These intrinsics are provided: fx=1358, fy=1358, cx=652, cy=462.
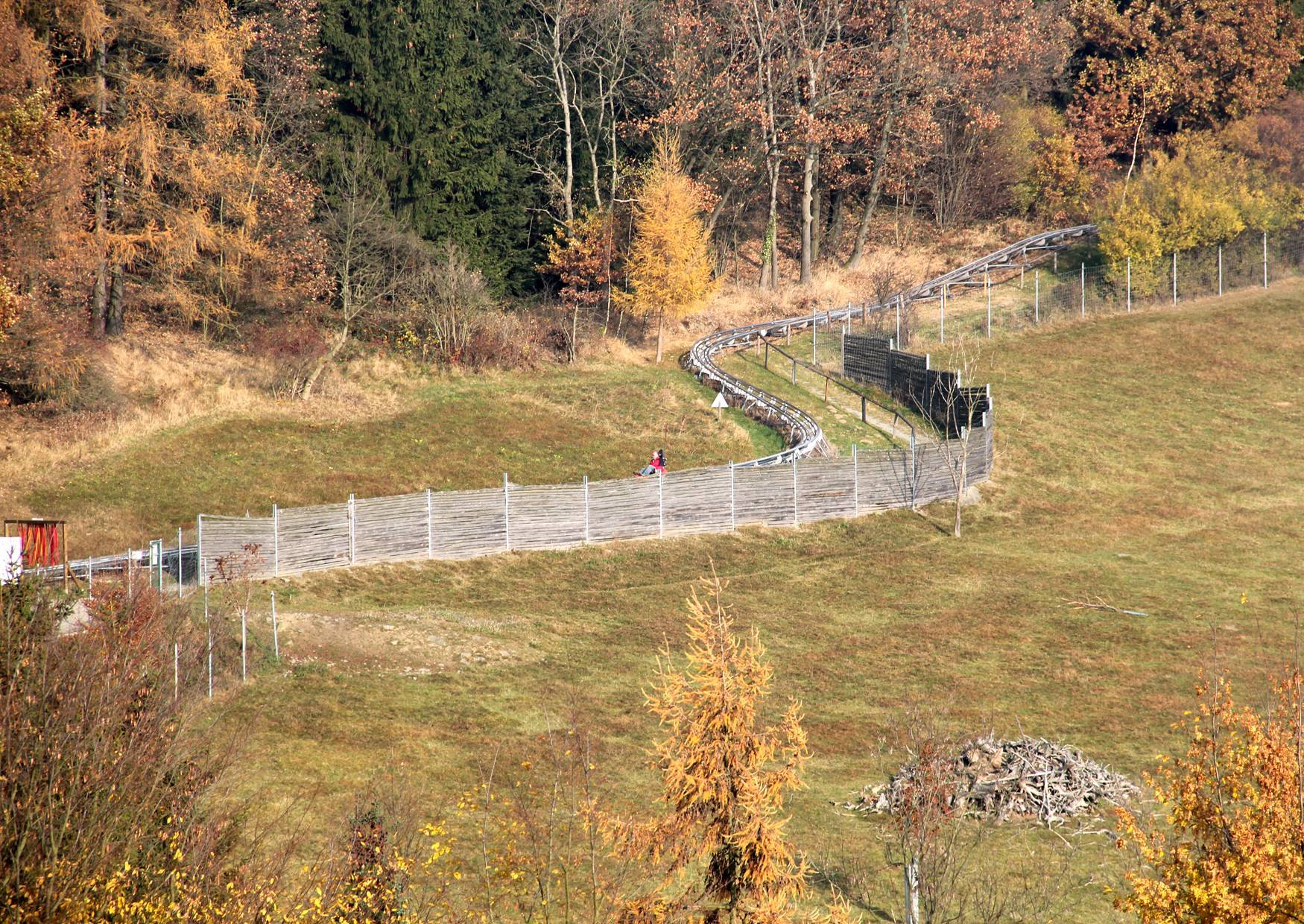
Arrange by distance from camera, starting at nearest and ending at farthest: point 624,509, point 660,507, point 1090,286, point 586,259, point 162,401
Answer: point 624,509, point 660,507, point 162,401, point 586,259, point 1090,286

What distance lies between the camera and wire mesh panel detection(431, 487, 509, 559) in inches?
1353

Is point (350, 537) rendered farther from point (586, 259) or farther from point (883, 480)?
point (586, 259)

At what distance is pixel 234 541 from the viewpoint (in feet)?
101

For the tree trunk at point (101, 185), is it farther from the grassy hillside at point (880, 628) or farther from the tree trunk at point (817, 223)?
the tree trunk at point (817, 223)

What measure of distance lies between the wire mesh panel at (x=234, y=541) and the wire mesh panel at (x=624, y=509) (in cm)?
871

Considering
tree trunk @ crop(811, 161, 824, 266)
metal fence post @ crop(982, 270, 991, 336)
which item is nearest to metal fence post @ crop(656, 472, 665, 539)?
metal fence post @ crop(982, 270, 991, 336)

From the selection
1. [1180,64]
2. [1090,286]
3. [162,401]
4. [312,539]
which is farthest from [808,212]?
[312,539]

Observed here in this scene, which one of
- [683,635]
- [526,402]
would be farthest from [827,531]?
[526,402]

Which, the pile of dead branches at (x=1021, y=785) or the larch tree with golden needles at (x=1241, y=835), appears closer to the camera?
the larch tree with golden needles at (x=1241, y=835)

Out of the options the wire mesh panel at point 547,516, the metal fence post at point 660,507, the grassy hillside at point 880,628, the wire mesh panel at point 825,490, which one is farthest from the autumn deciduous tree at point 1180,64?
the wire mesh panel at point 547,516

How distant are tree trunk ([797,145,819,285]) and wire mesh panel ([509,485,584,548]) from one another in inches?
1335

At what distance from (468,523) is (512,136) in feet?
109

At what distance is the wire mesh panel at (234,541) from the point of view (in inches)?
1188

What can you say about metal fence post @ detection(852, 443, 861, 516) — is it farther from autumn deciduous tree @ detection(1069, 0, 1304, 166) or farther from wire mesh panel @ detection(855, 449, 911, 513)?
autumn deciduous tree @ detection(1069, 0, 1304, 166)
